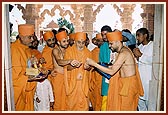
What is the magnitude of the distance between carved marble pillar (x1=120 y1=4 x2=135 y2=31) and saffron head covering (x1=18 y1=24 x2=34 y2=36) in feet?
1.94

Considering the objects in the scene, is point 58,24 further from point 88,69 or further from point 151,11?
point 151,11

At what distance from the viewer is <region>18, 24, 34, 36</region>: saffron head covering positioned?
2.96m

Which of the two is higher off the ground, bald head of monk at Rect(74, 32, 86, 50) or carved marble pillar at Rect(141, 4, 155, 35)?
carved marble pillar at Rect(141, 4, 155, 35)

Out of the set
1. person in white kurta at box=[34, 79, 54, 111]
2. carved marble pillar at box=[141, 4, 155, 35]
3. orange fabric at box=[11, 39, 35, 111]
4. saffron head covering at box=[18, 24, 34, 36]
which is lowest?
person in white kurta at box=[34, 79, 54, 111]

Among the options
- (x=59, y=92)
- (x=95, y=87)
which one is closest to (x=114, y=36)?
(x=95, y=87)

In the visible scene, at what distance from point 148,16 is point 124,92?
1.73ft

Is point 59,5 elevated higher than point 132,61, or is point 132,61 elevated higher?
point 59,5

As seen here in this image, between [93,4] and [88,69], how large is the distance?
16.8 inches

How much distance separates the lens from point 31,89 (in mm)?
3031

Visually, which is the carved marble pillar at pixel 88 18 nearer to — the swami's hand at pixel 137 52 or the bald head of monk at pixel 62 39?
the bald head of monk at pixel 62 39

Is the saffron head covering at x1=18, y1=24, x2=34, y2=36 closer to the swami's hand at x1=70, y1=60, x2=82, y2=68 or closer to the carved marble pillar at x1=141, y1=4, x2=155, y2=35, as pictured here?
the swami's hand at x1=70, y1=60, x2=82, y2=68

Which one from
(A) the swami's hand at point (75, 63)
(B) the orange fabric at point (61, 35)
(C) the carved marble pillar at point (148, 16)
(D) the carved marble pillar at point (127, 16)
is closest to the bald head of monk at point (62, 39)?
(B) the orange fabric at point (61, 35)

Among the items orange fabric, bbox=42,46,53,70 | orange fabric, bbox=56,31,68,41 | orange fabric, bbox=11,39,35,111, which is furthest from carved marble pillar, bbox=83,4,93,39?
orange fabric, bbox=11,39,35,111

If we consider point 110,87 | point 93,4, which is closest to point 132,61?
point 110,87
